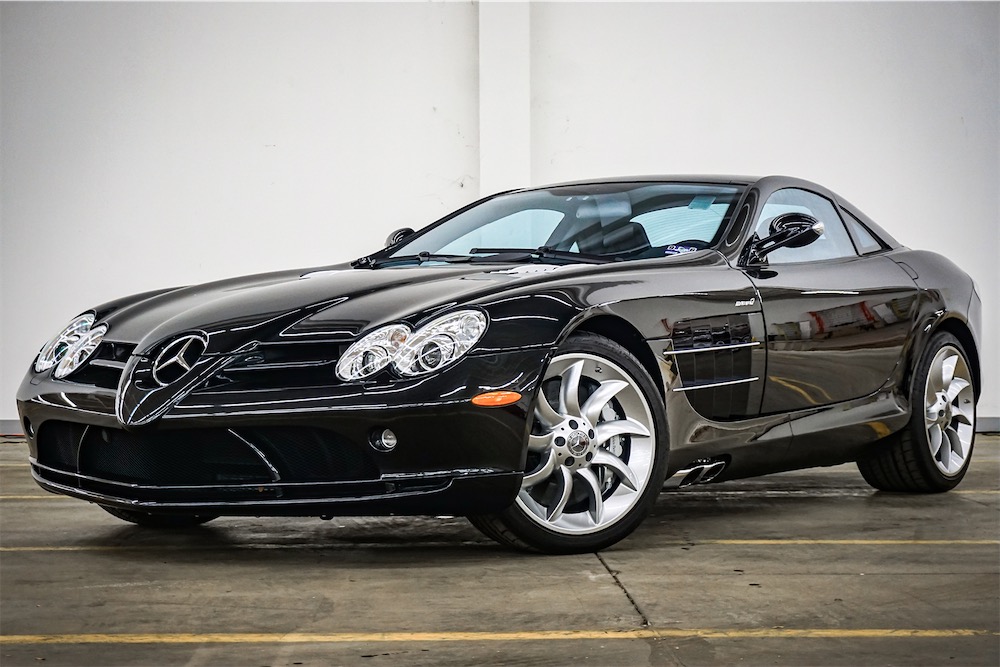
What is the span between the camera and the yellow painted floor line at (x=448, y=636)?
296 centimetres

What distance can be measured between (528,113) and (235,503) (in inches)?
221

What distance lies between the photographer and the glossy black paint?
360 cm

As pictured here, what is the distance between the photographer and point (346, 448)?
361 cm

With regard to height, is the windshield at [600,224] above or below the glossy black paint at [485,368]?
above

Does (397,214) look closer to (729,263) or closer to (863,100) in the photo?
(863,100)

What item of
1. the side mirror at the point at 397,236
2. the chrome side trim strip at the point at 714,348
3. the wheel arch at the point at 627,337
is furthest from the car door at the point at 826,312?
the side mirror at the point at 397,236

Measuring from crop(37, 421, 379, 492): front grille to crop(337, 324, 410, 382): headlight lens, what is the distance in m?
0.18

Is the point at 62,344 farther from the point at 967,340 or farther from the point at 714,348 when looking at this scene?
the point at 967,340

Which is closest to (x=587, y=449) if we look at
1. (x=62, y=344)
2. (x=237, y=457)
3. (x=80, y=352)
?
(x=237, y=457)

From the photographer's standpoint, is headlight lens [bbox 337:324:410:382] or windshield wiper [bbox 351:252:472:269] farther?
windshield wiper [bbox 351:252:472:269]

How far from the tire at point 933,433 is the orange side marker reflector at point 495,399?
2.29 metres

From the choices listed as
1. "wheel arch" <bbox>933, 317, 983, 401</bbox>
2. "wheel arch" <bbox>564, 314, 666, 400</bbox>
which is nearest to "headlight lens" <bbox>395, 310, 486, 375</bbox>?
"wheel arch" <bbox>564, 314, 666, 400</bbox>

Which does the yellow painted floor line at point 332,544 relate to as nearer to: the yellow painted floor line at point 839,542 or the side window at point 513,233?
the yellow painted floor line at point 839,542

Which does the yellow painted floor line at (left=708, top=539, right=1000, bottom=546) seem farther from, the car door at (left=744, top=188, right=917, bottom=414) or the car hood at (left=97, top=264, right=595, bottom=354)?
the car hood at (left=97, top=264, right=595, bottom=354)
